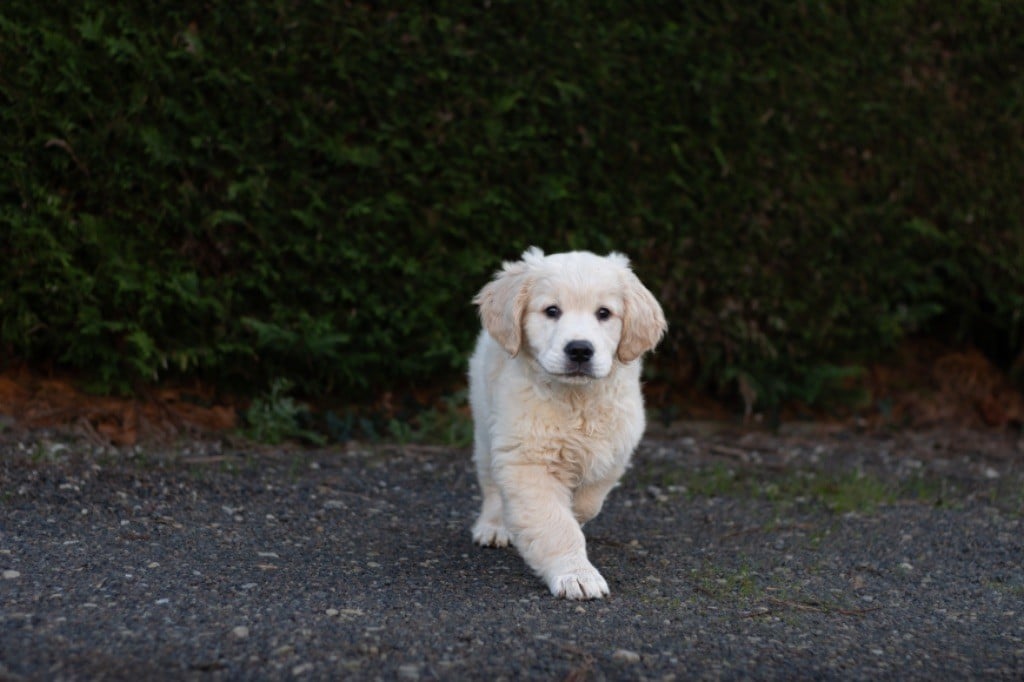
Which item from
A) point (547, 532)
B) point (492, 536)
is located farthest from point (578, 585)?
point (492, 536)

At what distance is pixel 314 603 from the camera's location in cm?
382

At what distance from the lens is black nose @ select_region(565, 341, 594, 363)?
13.6ft

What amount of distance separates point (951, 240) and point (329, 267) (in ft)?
13.3

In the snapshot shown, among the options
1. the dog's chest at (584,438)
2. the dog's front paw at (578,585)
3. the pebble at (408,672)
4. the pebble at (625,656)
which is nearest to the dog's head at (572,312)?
the dog's chest at (584,438)

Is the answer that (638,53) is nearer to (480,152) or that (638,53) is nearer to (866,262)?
(480,152)

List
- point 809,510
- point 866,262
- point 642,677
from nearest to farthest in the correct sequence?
point 642,677, point 809,510, point 866,262

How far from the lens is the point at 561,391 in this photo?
4.37m

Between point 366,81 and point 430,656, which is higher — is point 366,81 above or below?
above

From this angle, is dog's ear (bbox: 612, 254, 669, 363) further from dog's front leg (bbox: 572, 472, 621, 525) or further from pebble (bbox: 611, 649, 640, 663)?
pebble (bbox: 611, 649, 640, 663)

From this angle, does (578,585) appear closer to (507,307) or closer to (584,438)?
(584,438)

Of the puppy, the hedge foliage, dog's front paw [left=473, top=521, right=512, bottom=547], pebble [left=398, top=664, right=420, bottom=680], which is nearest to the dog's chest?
the puppy

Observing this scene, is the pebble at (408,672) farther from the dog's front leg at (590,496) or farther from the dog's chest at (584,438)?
the dog's front leg at (590,496)

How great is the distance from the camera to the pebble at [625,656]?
3.35m

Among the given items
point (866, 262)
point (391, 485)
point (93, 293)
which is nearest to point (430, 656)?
point (391, 485)
